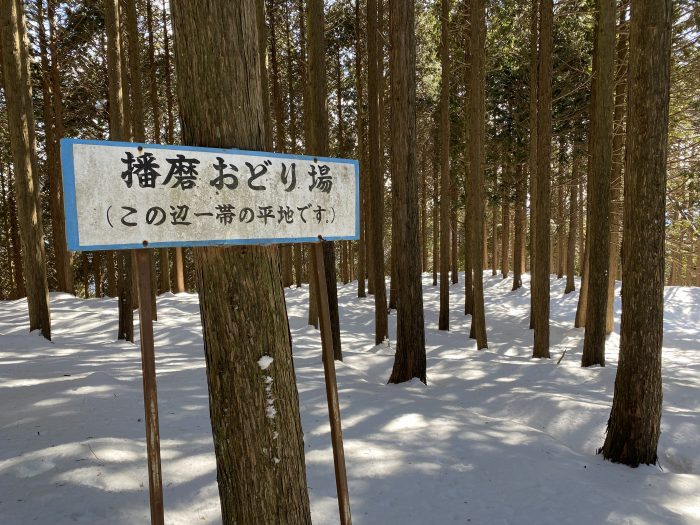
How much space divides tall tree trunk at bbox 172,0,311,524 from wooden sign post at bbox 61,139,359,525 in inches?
5.0

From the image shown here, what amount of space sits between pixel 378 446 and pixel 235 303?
2.95 metres

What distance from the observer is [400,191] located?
7.27m

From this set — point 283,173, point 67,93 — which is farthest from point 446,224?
point 67,93

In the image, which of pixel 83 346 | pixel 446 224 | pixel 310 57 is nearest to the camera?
pixel 310 57

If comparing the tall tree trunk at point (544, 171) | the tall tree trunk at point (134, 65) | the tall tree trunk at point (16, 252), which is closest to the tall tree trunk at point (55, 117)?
the tall tree trunk at point (134, 65)

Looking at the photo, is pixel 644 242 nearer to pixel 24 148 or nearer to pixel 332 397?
pixel 332 397

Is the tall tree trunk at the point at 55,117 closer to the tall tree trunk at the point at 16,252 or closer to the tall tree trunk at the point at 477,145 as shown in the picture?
the tall tree trunk at the point at 16,252

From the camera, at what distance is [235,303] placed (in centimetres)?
222

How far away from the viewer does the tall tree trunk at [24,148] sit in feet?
29.1

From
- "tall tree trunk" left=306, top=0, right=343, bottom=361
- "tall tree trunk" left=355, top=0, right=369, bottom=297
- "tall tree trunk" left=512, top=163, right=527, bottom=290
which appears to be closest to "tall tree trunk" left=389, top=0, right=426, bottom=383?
"tall tree trunk" left=306, top=0, right=343, bottom=361

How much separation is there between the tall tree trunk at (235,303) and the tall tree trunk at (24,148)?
30.2ft

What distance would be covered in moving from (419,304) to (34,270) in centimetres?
800

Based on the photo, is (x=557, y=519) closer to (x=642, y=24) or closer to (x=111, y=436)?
(x=111, y=436)

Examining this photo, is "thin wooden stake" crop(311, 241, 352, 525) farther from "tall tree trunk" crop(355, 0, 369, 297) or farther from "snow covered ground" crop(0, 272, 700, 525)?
"tall tree trunk" crop(355, 0, 369, 297)
